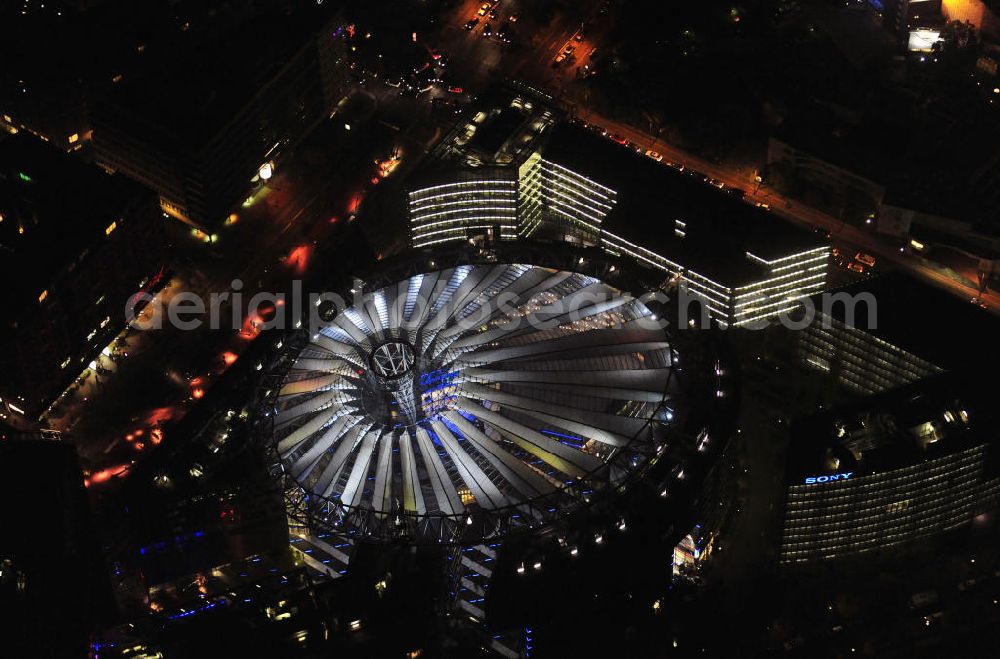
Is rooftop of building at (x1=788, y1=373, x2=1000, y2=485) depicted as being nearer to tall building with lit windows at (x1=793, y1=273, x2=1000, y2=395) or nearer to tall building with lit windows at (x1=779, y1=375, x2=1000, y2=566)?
tall building with lit windows at (x1=779, y1=375, x2=1000, y2=566)

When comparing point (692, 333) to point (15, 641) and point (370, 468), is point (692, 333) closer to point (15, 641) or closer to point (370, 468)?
point (370, 468)

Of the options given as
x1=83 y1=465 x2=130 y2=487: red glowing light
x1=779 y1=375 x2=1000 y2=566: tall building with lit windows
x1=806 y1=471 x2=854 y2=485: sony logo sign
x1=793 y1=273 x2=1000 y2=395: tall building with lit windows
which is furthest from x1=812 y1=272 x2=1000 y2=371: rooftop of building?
x1=83 y1=465 x2=130 y2=487: red glowing light

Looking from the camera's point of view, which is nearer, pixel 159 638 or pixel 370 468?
pixel 159 638

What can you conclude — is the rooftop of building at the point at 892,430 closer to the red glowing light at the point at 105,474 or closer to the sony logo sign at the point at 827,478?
the sony logo sign at the point at 827,478

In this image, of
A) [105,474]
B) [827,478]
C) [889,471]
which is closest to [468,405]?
[827,478]

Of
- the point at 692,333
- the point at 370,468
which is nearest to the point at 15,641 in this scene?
the point at 370,468

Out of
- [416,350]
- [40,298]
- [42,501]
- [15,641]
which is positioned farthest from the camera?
[40,298]
